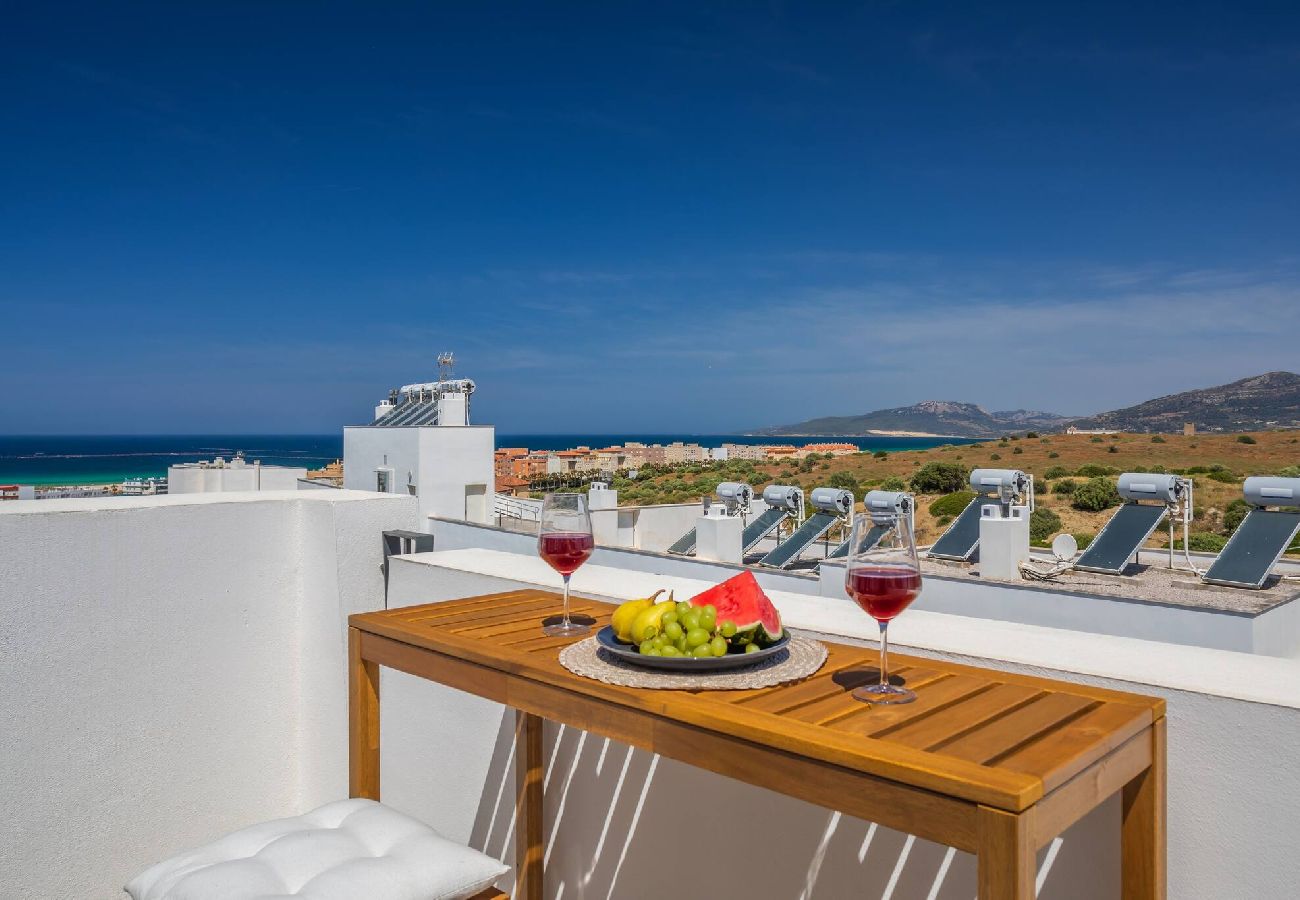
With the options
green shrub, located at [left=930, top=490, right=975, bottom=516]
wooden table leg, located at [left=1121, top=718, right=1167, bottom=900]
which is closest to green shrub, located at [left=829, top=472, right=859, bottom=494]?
green shrub, located at [left=930, top=490, right=975, bottom=516]

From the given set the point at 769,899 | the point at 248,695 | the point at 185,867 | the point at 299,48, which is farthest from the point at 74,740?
the point at 299,48

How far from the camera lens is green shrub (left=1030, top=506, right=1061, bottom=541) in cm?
1784

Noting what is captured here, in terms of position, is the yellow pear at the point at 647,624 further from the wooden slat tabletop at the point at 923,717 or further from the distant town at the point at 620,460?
the distant town at the point at 620,460

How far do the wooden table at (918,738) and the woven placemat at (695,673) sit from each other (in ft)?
0.04

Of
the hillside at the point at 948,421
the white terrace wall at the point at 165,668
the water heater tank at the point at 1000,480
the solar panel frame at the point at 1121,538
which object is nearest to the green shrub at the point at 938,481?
the water heater tank at the point at 1000,480

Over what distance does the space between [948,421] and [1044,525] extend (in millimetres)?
45855

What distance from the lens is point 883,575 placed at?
117 cm

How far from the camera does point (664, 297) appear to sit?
63344 mm

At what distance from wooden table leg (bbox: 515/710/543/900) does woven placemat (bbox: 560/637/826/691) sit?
1009 mm

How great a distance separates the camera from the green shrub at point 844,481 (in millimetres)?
22122

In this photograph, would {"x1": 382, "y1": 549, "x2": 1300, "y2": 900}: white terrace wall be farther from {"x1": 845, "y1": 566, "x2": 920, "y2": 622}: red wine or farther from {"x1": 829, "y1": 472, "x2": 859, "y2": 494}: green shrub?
{"x1": 829, "y1": 472, "x2": 859, "y2": 494}: green shrub

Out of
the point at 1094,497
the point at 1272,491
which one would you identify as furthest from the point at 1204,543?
the point at 1272,491

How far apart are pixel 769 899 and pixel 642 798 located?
423mm

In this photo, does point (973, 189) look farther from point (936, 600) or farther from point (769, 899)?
point (769, 899)
